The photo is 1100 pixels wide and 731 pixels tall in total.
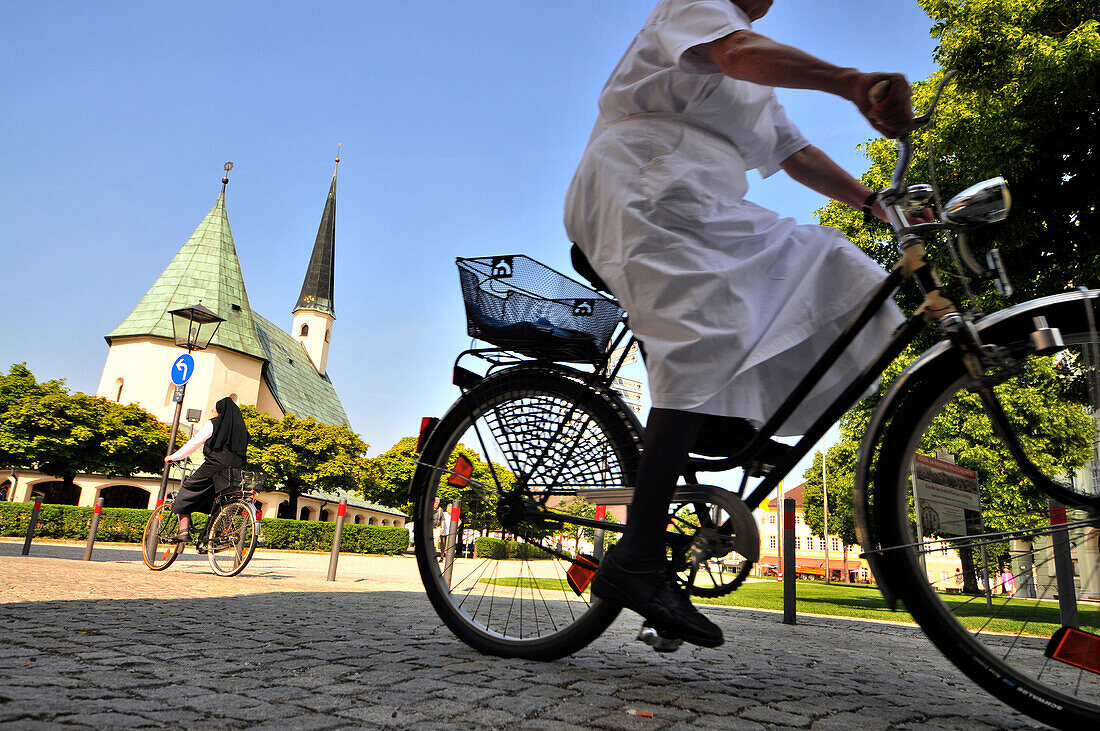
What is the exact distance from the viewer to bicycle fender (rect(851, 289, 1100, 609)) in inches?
71.7

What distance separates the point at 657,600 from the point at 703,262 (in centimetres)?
98

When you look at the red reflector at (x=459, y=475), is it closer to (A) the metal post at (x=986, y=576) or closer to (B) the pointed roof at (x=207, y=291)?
(A) the metal post at (x=986, y=576)

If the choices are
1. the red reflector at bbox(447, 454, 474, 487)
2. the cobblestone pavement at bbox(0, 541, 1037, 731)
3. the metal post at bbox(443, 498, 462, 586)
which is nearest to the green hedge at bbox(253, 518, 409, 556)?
the cobblestone pavement at bbox(0, 541, 1037, 731)

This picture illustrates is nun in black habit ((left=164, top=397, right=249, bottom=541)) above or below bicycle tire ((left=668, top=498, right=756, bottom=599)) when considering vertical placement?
above

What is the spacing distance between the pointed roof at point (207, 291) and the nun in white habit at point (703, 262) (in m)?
55.3

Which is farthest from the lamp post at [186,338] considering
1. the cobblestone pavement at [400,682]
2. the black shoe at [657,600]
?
the black shoe at [657,600]

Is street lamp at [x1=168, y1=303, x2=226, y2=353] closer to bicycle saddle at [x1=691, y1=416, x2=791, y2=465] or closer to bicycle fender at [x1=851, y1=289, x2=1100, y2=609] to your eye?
bicycle saddle at [x1=691, y1=416, x2=791, y2=465]

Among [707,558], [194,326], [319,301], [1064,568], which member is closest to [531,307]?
[707,558]

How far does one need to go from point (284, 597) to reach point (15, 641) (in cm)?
313

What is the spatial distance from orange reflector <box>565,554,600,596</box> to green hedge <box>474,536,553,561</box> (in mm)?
132

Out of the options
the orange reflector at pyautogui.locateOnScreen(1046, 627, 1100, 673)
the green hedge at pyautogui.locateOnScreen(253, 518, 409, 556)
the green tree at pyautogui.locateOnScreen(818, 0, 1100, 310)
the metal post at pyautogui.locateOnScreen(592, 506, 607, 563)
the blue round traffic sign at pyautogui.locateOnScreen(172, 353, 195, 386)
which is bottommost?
the green hedge at pyautogui.locateOnScreen(253, 518, 409, 556)

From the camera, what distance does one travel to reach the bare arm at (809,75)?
1905mm

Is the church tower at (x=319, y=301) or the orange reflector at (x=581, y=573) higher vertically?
the church tower at (x=319, y=301)

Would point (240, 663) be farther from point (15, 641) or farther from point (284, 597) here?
point (284, 597)
